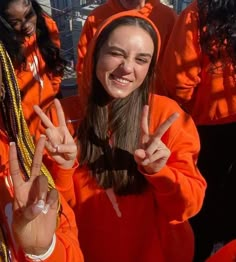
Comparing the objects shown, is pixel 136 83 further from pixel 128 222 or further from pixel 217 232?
pixel 217 232

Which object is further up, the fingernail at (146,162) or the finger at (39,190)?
the finger at (39,190)

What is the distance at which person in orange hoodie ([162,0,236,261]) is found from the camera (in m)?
1.85

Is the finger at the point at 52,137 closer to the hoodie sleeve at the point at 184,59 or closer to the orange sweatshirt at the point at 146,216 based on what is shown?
the orange sweatshirt at the point at 146,216

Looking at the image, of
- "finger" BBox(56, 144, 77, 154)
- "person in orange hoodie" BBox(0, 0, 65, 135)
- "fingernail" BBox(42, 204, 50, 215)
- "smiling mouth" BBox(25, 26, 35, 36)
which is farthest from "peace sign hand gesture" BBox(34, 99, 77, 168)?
"smiling mouth" BBox(25, 26, 35, 36)

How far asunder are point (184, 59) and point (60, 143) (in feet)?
2.84

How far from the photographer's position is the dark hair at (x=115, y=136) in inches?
58.5

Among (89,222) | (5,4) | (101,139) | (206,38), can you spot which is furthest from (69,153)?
(5,4)

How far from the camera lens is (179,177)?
1378 millimetres

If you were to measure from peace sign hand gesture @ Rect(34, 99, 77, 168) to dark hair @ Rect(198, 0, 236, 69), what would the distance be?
823 mm

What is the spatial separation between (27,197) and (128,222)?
51 centimetres

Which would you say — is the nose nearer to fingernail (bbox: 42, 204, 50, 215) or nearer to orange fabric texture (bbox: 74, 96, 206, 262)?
orange fabric texture (bbox: 74, 96, 206, 262)

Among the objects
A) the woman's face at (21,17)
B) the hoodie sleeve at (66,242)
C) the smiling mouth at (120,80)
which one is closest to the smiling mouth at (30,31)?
the woman's face at (21,17)

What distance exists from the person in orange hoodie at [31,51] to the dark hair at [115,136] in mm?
680

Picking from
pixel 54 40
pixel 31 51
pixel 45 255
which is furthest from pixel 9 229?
pixel 54 40
